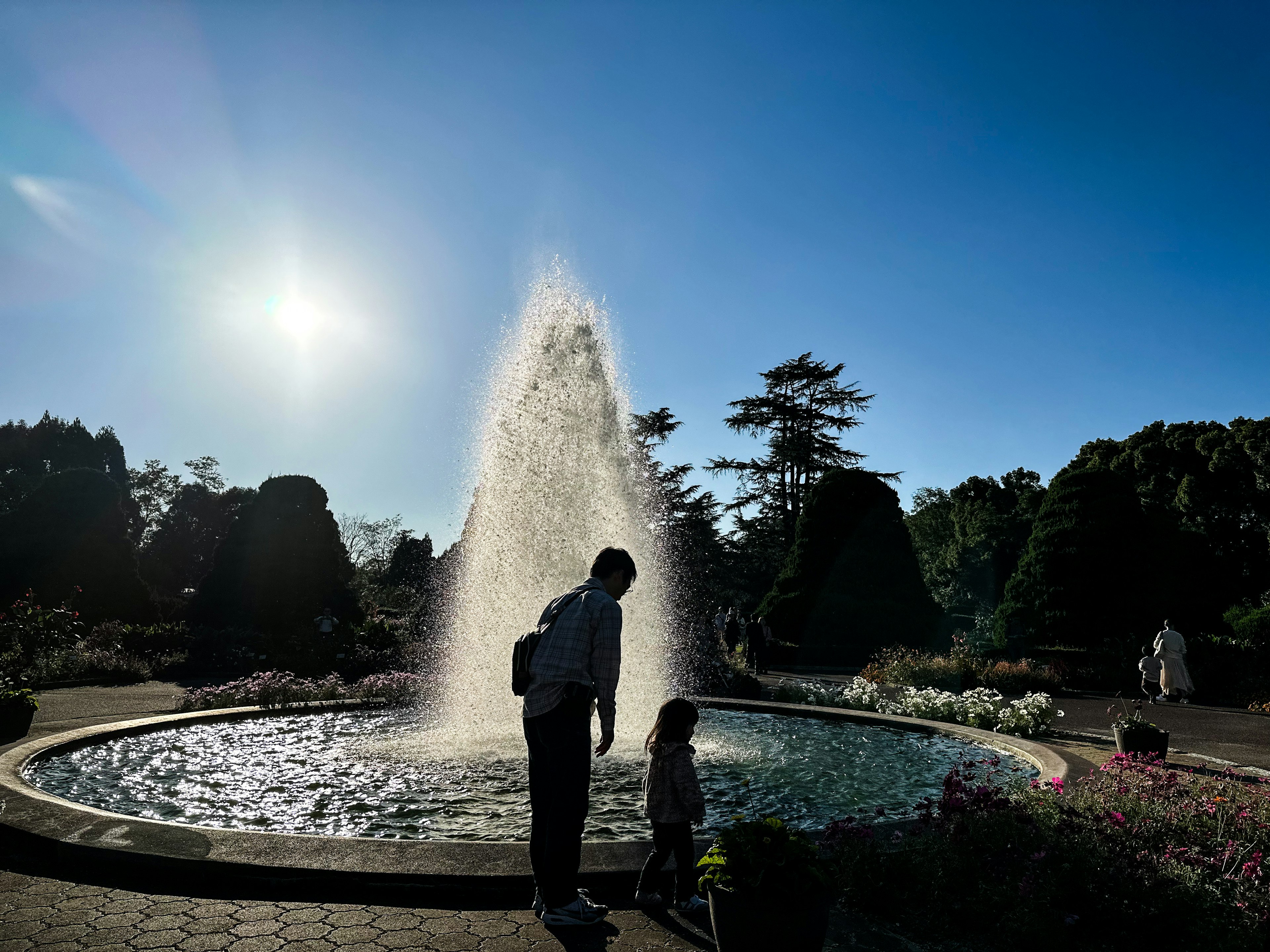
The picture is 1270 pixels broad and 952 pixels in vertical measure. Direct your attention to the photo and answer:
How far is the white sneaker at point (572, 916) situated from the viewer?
160 inches

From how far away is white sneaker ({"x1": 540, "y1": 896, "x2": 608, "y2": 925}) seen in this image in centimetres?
405

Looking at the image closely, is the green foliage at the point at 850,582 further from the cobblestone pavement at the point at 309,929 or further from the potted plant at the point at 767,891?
the potted plant at the point at 767,891

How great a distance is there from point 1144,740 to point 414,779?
26.1ft

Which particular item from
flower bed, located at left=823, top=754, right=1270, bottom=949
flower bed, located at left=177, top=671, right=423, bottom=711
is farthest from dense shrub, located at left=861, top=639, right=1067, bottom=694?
flower bed, located at left=823, top=754, right=1270, bottom=949

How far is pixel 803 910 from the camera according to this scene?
3.31 m

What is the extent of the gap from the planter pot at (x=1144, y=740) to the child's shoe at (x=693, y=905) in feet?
22.5

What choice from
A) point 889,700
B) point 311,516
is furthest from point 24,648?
point 889,700

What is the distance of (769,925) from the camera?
10.9 feet

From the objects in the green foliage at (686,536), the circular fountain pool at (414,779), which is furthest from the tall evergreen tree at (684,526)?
the circular fountain pool at (414,779)

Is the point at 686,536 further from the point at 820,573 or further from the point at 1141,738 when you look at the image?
the point at 1141,738

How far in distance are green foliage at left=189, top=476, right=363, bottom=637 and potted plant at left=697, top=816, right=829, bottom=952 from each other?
2389 centimetres

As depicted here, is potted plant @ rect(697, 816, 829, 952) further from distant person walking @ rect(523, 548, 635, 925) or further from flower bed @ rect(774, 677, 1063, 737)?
flower bed @ rect(774, 677, 1063, 737)

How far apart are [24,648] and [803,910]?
22883mm

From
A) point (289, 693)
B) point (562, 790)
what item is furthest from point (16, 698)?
point (562, 790)
